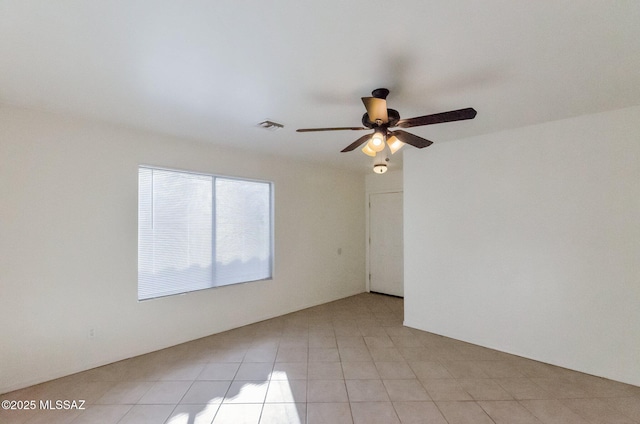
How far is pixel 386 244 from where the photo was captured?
5.58m

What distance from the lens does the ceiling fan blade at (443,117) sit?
1.78 meters

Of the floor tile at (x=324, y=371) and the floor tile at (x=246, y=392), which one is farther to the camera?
the floor tile at (x=324, y=371)

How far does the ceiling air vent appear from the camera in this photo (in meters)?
2.83

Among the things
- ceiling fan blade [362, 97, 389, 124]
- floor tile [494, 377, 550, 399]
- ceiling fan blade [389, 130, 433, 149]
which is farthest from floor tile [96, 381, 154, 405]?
floor tile [494, 377, 550, 399]

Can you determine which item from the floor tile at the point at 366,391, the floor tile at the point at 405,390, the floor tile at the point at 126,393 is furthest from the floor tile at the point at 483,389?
the floor tile at the point at 126,393

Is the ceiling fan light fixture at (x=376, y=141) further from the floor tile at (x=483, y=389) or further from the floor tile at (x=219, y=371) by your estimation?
the floor tile at (x=219, y=371)

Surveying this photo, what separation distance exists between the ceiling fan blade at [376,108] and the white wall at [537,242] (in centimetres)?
195

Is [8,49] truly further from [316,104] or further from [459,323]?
[459,323]

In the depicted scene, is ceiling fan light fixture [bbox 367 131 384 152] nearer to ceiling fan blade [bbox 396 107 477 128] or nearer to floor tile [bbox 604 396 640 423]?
ceiling fan blade [bbox 396 107 477 128]

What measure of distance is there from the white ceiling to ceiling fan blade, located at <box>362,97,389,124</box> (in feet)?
0.76

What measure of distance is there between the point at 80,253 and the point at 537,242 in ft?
15.2

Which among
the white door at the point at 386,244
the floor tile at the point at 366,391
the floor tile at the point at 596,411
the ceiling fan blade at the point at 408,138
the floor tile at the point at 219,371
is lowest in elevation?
the floor tile at the point at 596,411

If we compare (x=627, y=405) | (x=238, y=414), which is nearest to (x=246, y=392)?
(x=238, y=414)

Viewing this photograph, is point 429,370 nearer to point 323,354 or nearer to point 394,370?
point 394,370
